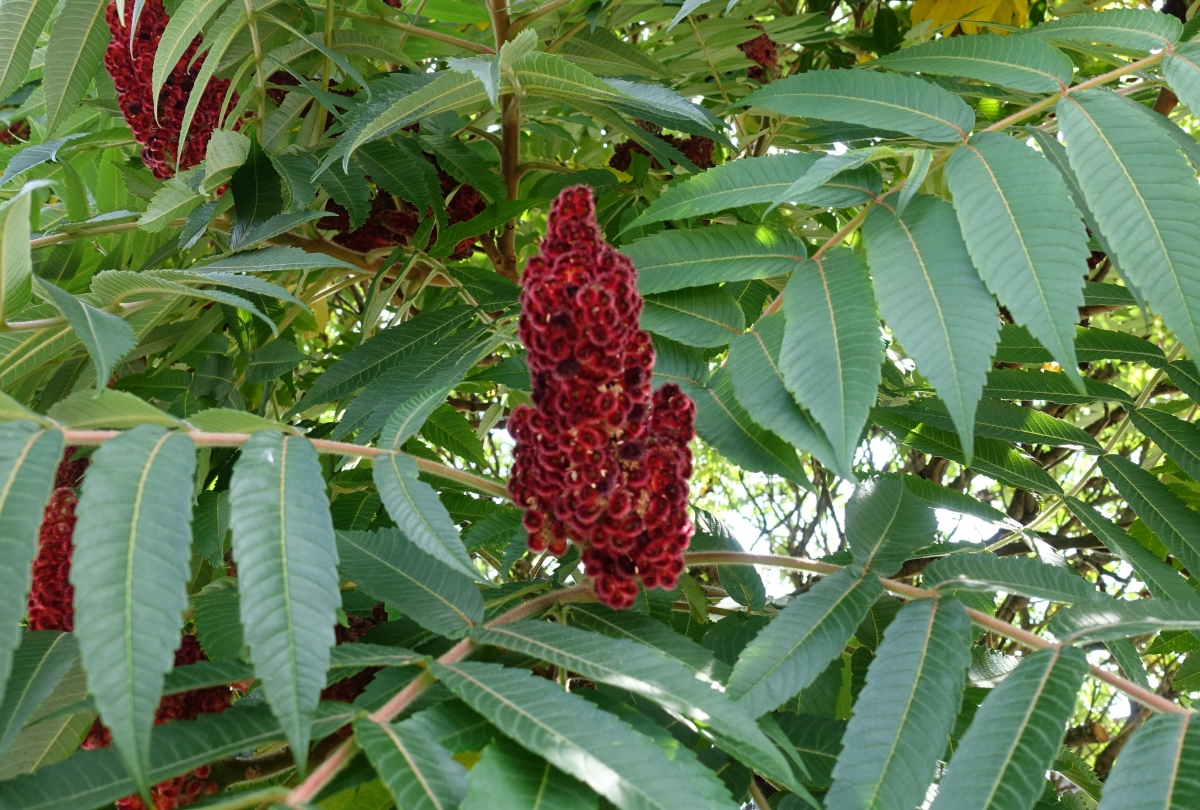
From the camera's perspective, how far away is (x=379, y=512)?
2.20 m

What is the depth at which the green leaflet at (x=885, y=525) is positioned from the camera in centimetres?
154

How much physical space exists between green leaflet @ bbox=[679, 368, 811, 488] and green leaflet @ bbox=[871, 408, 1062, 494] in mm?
473

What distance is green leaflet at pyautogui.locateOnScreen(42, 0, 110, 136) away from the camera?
2.17 meters

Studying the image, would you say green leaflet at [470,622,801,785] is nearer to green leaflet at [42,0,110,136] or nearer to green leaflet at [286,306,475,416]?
green leaflet at [286,306,475,416]

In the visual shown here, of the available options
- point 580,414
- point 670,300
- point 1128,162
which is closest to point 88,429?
point 580,414

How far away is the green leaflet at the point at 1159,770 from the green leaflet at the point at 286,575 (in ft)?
2.93

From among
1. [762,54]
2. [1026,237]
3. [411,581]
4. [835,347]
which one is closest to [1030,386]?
[1026,237]

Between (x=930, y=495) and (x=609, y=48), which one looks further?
(x=609, y=48)

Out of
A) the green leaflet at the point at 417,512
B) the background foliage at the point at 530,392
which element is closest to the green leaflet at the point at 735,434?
the background foliage at the point at 530,392

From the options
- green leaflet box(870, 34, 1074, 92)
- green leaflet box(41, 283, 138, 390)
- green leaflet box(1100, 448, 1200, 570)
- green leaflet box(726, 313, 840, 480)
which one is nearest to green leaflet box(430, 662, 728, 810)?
green leaflet box(726, 313, 840, 480)

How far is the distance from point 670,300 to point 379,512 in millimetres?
869

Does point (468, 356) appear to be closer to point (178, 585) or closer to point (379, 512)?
point (379, 512)

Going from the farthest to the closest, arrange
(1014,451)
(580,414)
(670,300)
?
(1014,451) < (670,300) < (580,414)

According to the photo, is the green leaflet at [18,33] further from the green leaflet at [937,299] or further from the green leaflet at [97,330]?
the green leaflet at [937,299]
